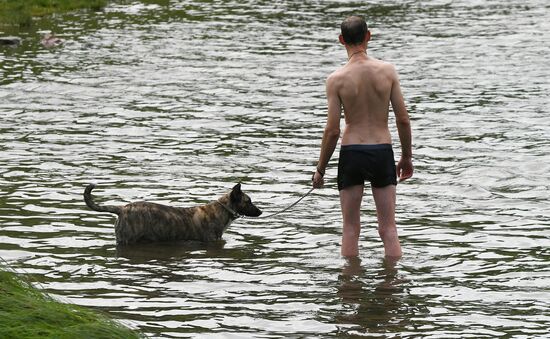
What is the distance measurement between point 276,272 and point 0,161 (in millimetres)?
8109

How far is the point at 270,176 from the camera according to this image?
63.2ft

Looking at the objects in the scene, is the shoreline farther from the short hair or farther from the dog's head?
the short hair

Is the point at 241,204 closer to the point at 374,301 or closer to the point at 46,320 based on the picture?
the point at 374,301

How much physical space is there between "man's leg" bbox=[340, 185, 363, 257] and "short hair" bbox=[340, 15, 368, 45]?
1673mm

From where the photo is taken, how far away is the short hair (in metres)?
13.1

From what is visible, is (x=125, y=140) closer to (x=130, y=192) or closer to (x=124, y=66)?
(x=130, y=192)

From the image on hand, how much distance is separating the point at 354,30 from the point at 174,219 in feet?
11.9

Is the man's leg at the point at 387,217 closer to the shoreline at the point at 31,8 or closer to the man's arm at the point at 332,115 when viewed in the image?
the man's arm at the point at 332,115

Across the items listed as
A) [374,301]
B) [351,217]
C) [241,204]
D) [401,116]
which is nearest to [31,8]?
[241,204]

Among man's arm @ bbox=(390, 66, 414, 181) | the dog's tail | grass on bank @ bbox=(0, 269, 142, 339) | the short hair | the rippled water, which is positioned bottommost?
the rippled water

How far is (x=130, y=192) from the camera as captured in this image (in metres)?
17.8

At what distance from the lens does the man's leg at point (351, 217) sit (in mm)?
13516

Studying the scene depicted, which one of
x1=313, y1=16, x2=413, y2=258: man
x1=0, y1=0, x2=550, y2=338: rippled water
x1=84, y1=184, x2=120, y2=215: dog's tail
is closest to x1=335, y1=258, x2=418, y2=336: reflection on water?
x1=0, y1=0, x2=550, y2=338: rippled water

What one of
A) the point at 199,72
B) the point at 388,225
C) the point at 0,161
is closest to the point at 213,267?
the point at 388,225
